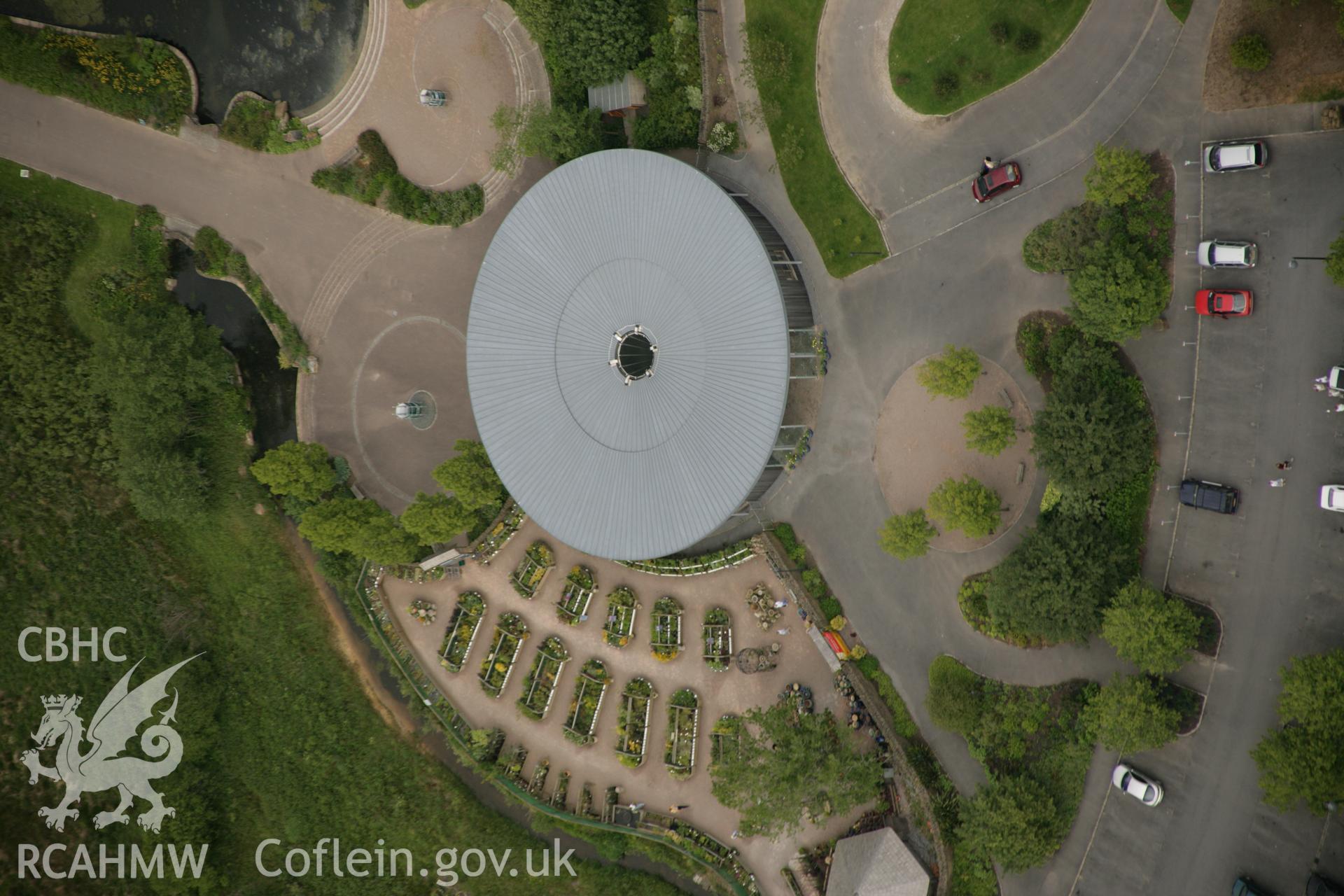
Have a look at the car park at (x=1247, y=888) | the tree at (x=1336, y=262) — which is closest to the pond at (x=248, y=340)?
the tree at (x=1336, y=262)

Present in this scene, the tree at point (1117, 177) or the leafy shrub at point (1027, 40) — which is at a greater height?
the leafy shrub at point (1027, 40)

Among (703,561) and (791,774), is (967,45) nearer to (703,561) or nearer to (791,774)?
(703,561)

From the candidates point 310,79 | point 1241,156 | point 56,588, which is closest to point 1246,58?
point 1241,156

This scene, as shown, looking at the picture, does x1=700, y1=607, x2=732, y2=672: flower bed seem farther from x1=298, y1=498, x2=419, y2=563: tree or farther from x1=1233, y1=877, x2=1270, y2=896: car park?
x1=1233, y1=877, x2=1270, y2=896: car park

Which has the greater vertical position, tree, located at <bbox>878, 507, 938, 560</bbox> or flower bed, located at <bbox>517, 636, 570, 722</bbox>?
tree, located at <bbox>878, 507, 938, 560</bbox>

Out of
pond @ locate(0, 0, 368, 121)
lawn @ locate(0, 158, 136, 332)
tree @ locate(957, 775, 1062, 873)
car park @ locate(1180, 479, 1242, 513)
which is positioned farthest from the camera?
lawn @ locate(0, 158, 136, 332)

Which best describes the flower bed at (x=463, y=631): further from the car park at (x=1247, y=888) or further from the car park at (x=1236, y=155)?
the car park at (x=1236, y=155)

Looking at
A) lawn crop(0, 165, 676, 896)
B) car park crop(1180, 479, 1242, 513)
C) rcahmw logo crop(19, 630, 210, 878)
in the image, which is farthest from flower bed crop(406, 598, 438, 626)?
car park crop(1180, 479, 1242, 513)
